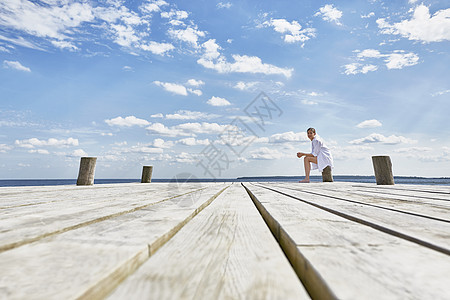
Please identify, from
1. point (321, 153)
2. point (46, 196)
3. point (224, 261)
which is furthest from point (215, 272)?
point (321, 153)

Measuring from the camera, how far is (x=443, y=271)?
1.56 feet

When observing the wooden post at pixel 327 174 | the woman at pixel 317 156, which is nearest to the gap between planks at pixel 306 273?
the woman at pixel 317 156

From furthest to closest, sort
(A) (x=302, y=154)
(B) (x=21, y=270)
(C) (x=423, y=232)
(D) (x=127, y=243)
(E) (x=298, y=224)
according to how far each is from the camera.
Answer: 1. (A) (x=302, y=154)
2. (E) (x=298, y=224)
3. (C) (x=423, y=232)
4. (D) (x=127, y=243)
5. (B) (x=21, y=270)

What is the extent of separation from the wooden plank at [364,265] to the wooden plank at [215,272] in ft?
0.15

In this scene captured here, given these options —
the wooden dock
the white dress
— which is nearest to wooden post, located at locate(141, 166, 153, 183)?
the white dress

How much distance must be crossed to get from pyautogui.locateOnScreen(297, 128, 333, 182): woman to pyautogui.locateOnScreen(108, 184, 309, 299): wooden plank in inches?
246

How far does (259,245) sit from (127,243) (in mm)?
355

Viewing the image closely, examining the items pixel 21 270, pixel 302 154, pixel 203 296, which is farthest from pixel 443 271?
pixel 302 154

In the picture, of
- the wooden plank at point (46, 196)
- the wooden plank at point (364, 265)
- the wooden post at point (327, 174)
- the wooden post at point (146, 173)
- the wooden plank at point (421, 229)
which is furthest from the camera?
the wooden post at point (146, 173)

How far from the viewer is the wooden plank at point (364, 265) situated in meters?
0.40

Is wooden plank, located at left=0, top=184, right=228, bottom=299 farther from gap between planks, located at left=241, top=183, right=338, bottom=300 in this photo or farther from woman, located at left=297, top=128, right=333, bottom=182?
woman, located at left=297, top=128, right=333, bottom=182

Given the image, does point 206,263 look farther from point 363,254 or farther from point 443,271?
Answer: point 443,271

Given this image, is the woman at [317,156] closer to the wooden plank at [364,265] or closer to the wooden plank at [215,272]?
the wooden plank at [364,265]

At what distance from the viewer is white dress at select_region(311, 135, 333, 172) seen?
6.62 meters
